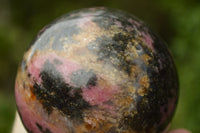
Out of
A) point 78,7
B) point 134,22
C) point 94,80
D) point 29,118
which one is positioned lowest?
point 29,118

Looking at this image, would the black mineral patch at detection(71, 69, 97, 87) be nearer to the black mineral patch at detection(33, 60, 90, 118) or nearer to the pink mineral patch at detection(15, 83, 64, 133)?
the black mineral patch at detection(33, 60, 90, 118)

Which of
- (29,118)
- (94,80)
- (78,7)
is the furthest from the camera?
(78,7)

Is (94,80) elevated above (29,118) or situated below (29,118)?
above

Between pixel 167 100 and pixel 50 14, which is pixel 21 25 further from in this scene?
pixel 167 100

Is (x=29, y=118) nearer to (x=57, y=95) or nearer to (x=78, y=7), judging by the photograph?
(x=57, y=95)

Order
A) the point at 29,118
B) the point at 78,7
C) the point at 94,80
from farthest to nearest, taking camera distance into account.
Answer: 1. the point at 78,7
2. the point at 29,118
3. the point at 94,80

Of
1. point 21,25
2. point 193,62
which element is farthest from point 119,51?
point 21,25

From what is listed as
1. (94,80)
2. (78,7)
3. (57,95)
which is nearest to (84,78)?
(94,80)
